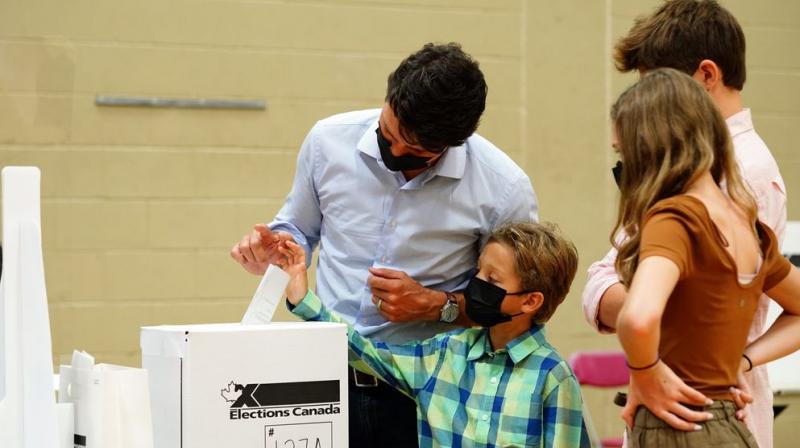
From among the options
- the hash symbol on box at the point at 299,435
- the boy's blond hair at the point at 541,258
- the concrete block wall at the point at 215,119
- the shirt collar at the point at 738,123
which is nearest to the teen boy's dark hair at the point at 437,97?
the boy's blond hair at the point at 541,258

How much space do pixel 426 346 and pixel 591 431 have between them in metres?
2.07

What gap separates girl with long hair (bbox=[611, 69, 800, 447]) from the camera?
141cm

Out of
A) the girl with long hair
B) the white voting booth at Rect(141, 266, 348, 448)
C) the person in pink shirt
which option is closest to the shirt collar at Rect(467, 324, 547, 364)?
the person in pink shirt

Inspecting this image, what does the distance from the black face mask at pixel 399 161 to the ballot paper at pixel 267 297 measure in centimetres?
33

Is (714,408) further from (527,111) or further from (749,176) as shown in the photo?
(527,111)

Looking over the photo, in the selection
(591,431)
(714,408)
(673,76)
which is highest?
(673,76)

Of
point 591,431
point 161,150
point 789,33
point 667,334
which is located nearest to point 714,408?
point 667,334

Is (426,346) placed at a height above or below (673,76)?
below

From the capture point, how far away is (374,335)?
208 cm

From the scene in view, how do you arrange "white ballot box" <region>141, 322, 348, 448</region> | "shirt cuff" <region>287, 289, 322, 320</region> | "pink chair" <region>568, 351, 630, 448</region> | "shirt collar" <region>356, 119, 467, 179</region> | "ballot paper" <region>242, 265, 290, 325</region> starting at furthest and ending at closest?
"pink chair" <region>568, 351, 630, 448</region>, "shirt collar" <region>356, 119, 467, 179</region>, "shirt cuff" <region>287, 289, 322, 320</region>, "ballot paper" <region>242, 265, 290, 325</region>, "white ballot box" <region>141, 322, 348, 448</region>

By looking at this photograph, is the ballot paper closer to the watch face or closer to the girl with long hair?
the watch face

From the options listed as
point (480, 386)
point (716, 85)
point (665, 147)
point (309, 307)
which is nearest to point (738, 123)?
point (716, 85)

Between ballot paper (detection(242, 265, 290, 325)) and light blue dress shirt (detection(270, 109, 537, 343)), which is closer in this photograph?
ballot paper (detection(242, 265, 290, 325))

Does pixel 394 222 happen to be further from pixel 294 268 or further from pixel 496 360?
pixel 496 360
